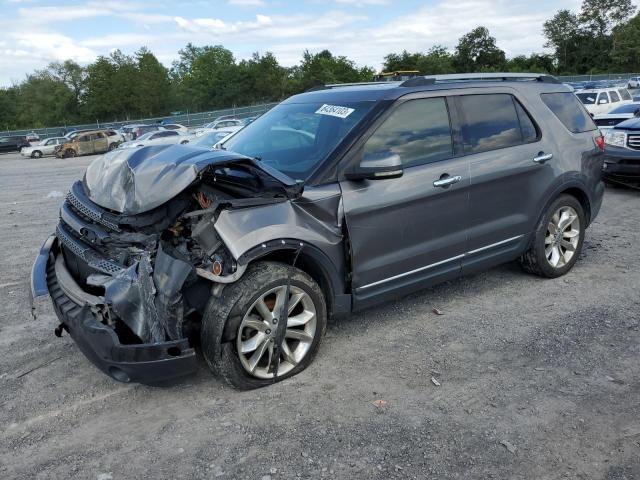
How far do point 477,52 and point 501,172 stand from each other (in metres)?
90.2

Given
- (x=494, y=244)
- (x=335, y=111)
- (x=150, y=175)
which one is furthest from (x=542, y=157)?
(x=150, y=175)

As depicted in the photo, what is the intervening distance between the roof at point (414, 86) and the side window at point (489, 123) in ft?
0.48

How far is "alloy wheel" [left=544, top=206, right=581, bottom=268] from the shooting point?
526 centimetres

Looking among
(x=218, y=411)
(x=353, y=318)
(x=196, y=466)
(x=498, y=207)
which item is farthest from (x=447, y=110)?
(x=196, y=466)

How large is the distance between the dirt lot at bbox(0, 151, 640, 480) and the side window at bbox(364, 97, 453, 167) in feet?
4.50

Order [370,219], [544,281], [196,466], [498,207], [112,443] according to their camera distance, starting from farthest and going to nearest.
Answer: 1. [544,281]
2. [498,207]
3. [370,219]
4. [112,443]
5. [196,466]

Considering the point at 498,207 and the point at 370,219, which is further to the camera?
the point at 498,207

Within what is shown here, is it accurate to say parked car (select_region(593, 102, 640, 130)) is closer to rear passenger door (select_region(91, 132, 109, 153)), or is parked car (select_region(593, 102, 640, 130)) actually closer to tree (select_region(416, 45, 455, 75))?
rear passenger door (select_region(91, 132, 109, 153))

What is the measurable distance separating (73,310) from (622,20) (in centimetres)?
10308

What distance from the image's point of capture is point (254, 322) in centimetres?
340

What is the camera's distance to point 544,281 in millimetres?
5352

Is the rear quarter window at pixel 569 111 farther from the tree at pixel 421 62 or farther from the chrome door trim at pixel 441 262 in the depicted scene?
the tree at pixel 421 62

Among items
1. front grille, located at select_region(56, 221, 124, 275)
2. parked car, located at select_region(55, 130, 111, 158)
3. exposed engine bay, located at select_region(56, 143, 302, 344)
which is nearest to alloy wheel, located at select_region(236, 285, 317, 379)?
exposed engine bay, located at select_region(56, 143, 302, 344)

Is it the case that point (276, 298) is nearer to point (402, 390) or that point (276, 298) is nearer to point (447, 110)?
point (402, 390)
